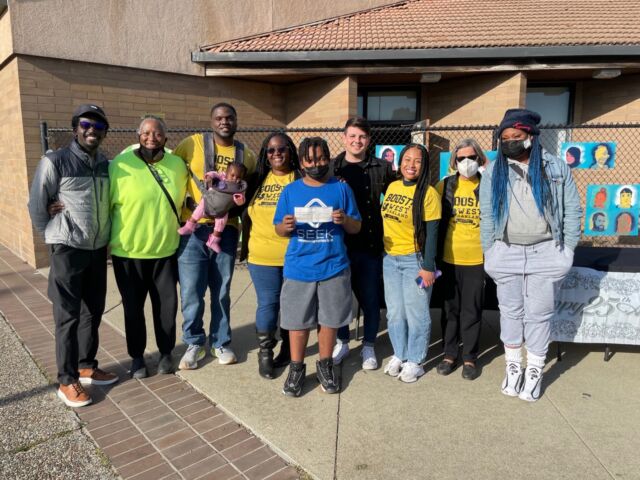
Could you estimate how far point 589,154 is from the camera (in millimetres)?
5977

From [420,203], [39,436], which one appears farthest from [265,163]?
[39,436]

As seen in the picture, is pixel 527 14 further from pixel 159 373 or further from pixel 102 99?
pixel 159 373

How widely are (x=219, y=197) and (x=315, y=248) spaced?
0.79 metres

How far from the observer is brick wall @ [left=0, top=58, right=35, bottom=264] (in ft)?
22.9

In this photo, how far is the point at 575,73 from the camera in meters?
9.24

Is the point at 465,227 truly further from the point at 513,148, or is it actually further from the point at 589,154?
the point at 589,154

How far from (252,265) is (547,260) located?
2.06 meters

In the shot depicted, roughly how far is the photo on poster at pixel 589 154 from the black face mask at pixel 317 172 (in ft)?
14.3

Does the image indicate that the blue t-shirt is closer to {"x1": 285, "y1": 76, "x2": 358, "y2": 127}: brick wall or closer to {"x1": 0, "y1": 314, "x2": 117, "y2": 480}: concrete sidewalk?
{"x1": 0, "y1": 314, "x2": 117, "y2": 480}: concrete sidewalk

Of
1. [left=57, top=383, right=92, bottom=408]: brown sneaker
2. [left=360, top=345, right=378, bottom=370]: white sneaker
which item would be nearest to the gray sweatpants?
[left=360, top=345, right=378, bottom=370]: white sneaker

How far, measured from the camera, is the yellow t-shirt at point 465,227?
3.37 meters

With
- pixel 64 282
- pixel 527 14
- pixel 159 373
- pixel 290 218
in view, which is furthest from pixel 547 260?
pixel 527 14

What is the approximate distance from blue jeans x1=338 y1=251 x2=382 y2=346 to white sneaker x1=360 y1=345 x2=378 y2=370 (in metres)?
0.06

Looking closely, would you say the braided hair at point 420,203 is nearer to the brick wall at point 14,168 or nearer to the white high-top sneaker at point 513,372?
the white high-top sneaker at point 513,372
